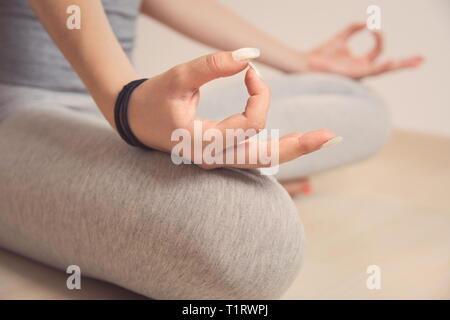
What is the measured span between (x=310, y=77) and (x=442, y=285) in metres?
0.56

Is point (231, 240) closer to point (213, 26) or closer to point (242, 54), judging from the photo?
point (242, 54)

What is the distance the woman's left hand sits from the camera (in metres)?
1.47

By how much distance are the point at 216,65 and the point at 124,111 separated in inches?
5.7

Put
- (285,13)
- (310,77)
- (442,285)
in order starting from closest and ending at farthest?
1. (442,285)
2. (310,77)
3. (285,13)

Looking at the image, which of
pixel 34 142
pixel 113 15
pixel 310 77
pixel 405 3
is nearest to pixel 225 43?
pixel 310 77

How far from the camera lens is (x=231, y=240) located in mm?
703

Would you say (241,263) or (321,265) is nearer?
(241,263)

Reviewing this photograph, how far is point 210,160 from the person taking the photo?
70 cm

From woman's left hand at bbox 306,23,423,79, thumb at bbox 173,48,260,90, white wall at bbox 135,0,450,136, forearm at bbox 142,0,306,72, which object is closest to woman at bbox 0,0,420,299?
thumb at bbox 173,48,260,90

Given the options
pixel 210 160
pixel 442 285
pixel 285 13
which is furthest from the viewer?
pixel 285 13

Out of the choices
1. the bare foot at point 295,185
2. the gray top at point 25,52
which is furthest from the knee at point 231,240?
the bare foot at point 295,185

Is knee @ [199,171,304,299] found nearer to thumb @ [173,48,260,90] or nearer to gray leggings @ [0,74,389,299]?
gray leggings @ [0,74,389,299]

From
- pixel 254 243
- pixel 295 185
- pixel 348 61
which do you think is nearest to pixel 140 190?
pixel 254 243
